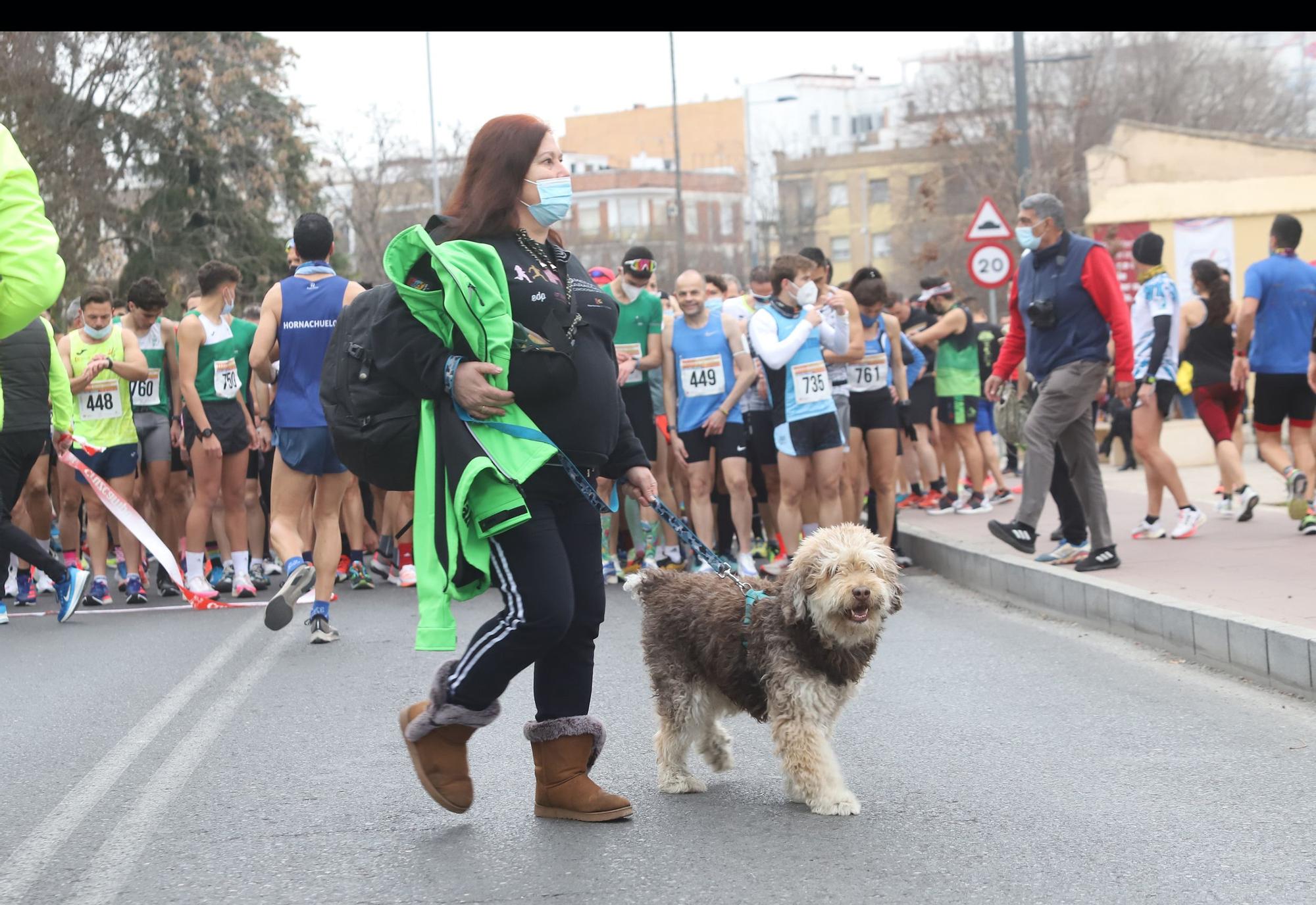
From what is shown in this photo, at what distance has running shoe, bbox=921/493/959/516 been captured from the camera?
607 inches

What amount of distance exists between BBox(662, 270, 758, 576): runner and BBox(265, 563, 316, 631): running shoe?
3839mm

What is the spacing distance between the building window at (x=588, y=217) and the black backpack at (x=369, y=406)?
108 m

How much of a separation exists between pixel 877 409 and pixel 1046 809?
695 centimetres

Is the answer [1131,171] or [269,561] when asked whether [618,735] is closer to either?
[269,561]

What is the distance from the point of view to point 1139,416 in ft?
37.4

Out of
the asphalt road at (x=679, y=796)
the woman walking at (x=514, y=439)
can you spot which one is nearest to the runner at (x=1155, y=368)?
the asphalt road at (x=679, y=796)

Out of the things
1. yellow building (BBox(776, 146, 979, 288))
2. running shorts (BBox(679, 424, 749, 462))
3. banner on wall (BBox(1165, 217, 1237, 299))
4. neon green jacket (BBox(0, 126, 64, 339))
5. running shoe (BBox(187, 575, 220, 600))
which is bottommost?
running shoe (BBox(187, 575, 220, 600))

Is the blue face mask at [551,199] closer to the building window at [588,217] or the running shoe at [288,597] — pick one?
the running shoe at [288,597]

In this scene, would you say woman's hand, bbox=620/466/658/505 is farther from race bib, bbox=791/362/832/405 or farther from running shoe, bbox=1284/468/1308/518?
running shoe, bbox=1284/468/1308/518

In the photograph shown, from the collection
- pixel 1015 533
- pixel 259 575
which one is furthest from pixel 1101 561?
pixel 259 575

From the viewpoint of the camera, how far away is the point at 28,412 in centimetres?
1054

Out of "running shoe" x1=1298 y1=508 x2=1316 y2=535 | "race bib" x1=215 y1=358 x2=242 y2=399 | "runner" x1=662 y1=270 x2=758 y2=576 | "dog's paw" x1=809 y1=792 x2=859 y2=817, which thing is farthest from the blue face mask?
"running shoe" x1=1298 y1=508 x2=1316 y2=535

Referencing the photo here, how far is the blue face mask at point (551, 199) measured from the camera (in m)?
4.91

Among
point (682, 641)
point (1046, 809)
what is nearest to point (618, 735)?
point (682, 641)
